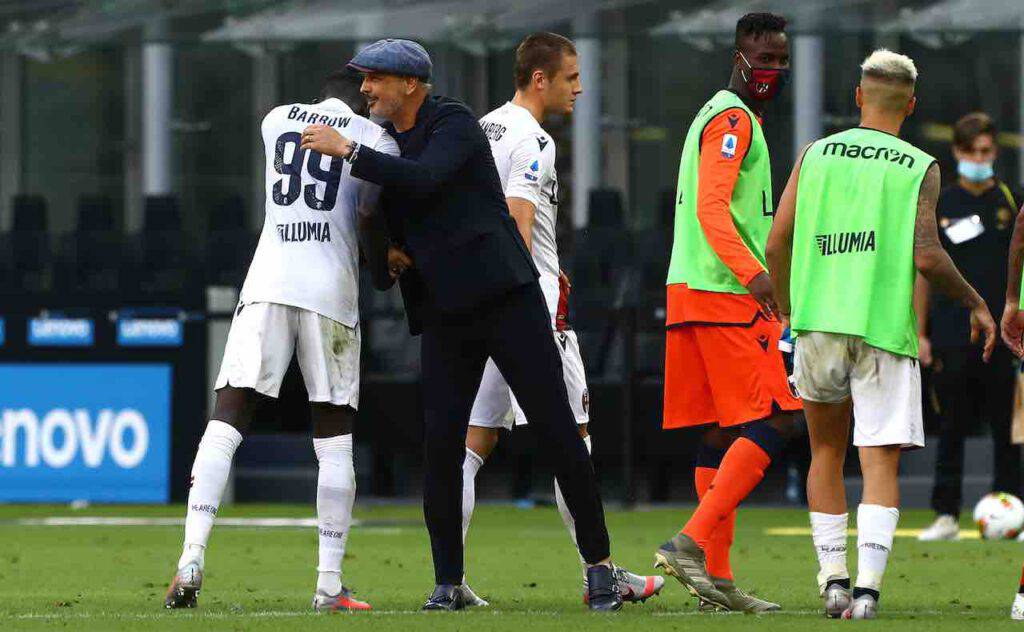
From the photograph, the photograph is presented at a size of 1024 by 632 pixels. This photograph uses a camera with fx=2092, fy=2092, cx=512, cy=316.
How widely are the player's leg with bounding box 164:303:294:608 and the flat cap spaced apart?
2.82ft

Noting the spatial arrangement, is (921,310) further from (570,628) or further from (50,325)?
(50,325)

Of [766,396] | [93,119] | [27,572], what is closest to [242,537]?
[27,572]

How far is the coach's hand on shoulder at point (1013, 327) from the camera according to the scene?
259 inches

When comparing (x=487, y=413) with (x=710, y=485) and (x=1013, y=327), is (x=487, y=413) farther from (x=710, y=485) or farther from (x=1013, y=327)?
(x=1013, y=327)

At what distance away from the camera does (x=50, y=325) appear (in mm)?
14023

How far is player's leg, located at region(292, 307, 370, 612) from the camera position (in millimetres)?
6836

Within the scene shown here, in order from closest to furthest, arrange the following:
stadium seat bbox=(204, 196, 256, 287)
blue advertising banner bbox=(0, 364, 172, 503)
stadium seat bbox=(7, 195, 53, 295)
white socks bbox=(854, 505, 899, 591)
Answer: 1. white socks bbox=(854, 505, 899, 591)
2. blue advertising banner bbox=(0, 364, 172, 503)
3. stadium seat bbox=(204, 196, 256, 287)
4. stadium seat bbox=(7, 195, 53, 295)

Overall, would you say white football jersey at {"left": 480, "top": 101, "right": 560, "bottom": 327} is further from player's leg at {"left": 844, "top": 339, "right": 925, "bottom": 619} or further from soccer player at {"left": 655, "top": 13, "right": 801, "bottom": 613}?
player's leg at {"left": 844, "top": 339, "right": 925, "bottom": 619}

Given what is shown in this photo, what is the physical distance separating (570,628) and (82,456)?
26.8ft

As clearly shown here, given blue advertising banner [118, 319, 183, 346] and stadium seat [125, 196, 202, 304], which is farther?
stadium seat [125, 196, 202, 304]

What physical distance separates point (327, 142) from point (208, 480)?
1.18m

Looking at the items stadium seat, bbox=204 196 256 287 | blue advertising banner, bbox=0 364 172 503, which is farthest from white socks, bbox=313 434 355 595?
stadium seat, bbox=204 196 256 287

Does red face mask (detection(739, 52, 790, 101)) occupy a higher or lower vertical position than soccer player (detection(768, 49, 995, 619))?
higher

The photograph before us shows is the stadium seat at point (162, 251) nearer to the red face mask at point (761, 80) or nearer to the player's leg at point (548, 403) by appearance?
the red face mask at point (761, 80)
